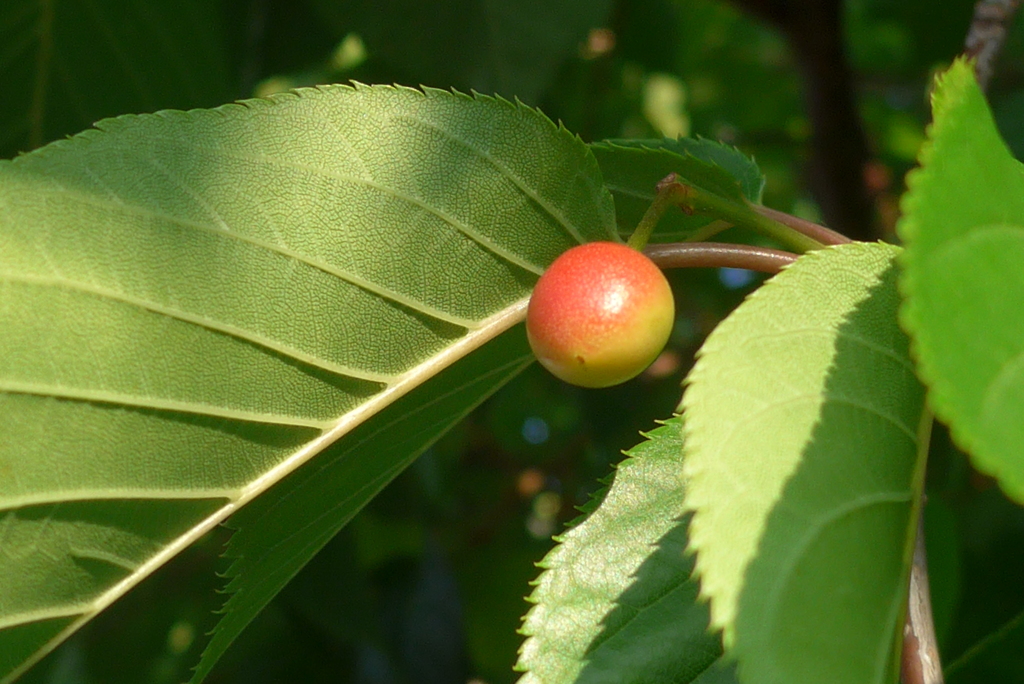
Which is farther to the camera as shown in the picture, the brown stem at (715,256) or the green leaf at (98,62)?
the green leaf at (98,62)

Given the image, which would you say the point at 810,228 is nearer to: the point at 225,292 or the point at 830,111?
the point at 225,292

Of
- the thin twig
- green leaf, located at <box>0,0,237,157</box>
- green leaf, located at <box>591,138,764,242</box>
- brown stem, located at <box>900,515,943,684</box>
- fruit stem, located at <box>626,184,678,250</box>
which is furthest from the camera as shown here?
green leaf, located at <box>0,0,237,157</box>

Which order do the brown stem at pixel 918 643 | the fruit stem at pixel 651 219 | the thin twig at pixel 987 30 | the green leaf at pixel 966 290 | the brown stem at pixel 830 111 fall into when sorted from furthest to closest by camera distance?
the brown stem at pixel 830 111
the thin twig at pixel 987 30
the fruit stem at pixel 651 219
the brown stem at pixel 918 643
the green leaf at pixel 966 290

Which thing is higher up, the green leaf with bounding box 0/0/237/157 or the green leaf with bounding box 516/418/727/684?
the green leaf with bounding box 0/0/237/157

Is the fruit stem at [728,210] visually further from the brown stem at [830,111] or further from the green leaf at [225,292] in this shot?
the brown stem at [830,111]

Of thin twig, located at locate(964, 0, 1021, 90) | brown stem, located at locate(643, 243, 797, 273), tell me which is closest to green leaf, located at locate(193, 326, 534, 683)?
brown stem, located at locate(643, 243, 797, 273)

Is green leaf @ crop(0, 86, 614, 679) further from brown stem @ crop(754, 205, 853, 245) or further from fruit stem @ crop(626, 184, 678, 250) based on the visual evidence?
brown stem @ crop(754, 205, 853, 245)

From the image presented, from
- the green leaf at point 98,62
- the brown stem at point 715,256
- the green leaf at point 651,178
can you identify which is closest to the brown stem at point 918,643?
the brown stem at point 715,256
